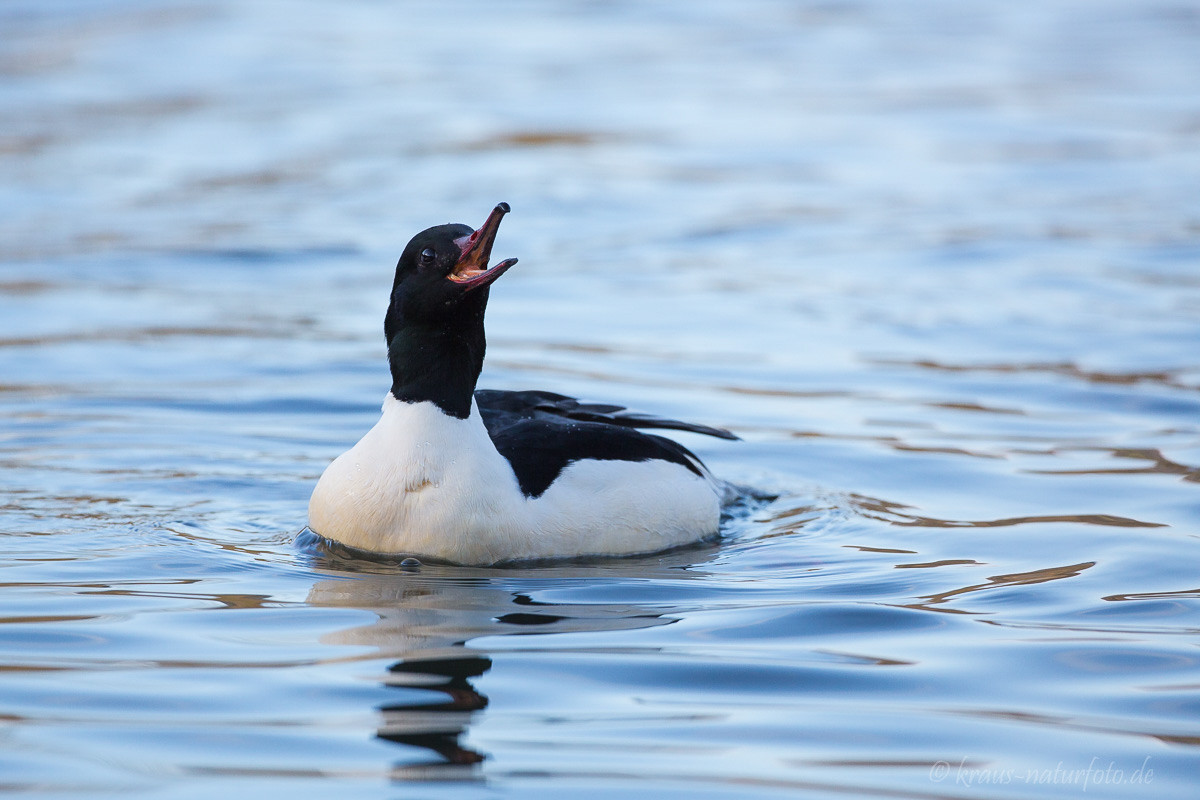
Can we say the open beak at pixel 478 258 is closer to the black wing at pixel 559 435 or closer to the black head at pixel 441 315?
the black head at pixel 441 315

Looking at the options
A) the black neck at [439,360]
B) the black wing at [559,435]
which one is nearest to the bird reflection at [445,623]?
the black wing at [559,435]

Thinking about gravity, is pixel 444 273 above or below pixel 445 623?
above

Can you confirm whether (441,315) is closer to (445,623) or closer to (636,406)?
(445,623)

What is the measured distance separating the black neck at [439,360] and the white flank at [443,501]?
0.16ft

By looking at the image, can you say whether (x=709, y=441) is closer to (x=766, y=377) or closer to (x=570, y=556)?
(x=766, y=377)

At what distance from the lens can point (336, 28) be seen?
2539 centimetres

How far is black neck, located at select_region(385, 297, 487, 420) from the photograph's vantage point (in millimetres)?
A: 5945

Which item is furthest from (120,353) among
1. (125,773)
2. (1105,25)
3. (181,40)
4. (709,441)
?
(1105,25)

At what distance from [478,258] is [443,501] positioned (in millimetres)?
864

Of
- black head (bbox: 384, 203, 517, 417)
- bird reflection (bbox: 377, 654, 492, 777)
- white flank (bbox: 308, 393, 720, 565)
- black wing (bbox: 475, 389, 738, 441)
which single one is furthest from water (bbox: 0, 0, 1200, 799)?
black head (bbox: 384, 203, 517, 417)

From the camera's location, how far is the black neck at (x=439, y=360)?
19.5ft

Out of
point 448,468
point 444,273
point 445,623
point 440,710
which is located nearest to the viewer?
point 440,710

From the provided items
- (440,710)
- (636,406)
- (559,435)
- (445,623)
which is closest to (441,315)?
(559,435)

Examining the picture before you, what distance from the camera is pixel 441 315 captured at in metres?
5.88
